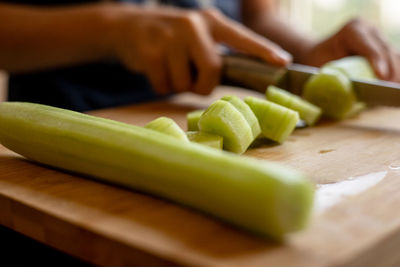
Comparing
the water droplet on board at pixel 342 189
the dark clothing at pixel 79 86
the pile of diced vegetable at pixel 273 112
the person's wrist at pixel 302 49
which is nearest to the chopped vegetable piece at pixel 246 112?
the pile of diced vegetable at pixel 273 112

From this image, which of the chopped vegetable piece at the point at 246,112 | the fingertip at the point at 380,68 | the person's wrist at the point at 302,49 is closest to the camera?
the chopped vegetable piece at the point at 246,112

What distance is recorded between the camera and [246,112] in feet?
3.66

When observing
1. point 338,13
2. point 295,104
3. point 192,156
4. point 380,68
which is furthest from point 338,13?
point 192,156

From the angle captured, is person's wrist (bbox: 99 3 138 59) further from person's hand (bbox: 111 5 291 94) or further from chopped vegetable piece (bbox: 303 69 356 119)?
chopped vegetable piece (bbox: 303 69 356 119)

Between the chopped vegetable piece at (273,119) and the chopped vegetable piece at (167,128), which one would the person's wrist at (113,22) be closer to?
the chopped vegetable piece at (273,119)

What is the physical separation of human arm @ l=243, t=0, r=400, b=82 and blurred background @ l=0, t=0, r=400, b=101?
2.23 m

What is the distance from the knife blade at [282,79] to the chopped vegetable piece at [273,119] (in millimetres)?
354

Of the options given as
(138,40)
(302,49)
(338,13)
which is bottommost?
(338,13)

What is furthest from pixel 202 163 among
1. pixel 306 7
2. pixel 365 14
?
pixel 306 7

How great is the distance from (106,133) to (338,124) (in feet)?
2.54

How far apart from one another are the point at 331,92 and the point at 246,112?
0.42 meters

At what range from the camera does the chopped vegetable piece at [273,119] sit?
1.18 meters

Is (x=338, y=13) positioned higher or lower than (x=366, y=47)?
lower

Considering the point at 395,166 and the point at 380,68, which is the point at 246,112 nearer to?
the point at 395,166
